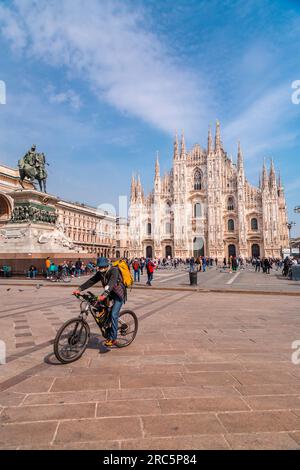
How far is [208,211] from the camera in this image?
166 ft

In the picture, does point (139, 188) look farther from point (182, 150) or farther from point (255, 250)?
point (255, 250)

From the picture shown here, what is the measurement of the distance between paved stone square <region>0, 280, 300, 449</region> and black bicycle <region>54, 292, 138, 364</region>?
0.15 meters

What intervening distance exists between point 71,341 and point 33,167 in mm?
21044

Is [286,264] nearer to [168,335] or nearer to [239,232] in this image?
[168,335]

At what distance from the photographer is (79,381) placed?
3.15 metres

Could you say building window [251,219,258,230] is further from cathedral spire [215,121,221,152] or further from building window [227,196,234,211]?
cathedral spire [215,121,221,152]

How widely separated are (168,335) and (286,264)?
17.7 meters

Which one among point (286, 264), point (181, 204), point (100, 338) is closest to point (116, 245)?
point (181, 204)

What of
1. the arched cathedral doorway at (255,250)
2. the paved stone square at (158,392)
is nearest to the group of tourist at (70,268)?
the paved stone square at (158,392)

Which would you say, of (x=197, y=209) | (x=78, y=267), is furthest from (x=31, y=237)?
(x=197, y=209)

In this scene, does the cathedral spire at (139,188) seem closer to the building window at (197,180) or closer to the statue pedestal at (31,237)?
the building window at (197,180)

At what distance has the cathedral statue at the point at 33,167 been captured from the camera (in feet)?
71.5

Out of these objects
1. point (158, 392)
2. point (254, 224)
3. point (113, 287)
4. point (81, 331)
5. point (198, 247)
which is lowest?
point (158, 392)

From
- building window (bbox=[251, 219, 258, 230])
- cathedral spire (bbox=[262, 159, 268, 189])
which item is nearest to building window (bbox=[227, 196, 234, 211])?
building window (bbox=[251, 219, 258, 230])
